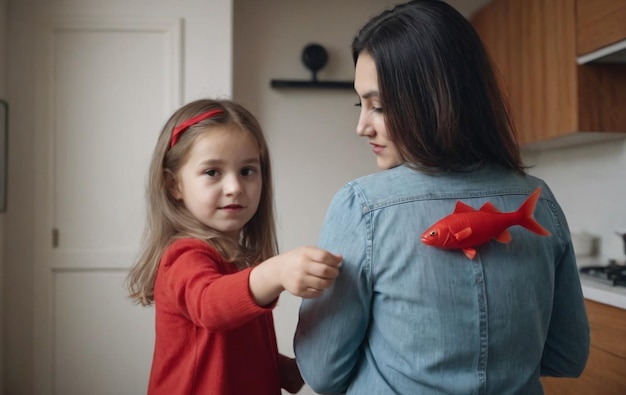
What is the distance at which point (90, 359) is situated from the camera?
106 inches

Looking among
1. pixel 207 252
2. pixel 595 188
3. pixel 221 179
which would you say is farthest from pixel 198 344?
pixel 595 188

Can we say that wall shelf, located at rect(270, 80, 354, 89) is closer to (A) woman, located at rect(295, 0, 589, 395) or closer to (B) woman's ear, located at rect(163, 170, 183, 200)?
(B) woman's ear, located at rect(163, 170, 183, 200)

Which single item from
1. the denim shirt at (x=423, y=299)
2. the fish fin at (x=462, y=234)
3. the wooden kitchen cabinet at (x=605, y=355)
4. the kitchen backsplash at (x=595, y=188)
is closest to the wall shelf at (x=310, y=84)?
the kitchen backsplash at (x=595, y=188)

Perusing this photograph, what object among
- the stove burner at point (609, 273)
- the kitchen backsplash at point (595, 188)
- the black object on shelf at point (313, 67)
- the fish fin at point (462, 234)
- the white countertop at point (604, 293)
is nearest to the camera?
the fish fin at point (462, 234)

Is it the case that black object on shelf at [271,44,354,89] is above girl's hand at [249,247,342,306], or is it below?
above

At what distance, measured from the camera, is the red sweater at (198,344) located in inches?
35.6

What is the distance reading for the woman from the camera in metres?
0.70

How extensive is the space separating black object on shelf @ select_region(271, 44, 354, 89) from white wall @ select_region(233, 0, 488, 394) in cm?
6

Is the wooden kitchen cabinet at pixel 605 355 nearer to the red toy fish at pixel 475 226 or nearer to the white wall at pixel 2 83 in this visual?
the red toy fish at pixel 475 226

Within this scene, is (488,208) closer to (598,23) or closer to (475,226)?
(475,226)

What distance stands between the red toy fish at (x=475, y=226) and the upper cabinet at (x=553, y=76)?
1.63 m

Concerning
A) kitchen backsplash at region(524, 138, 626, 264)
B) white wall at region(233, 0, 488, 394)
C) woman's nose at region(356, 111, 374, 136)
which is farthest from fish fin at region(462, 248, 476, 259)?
white wall at region(233, 0, 488, 394)

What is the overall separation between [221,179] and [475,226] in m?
0.56

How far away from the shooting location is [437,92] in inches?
29.5
